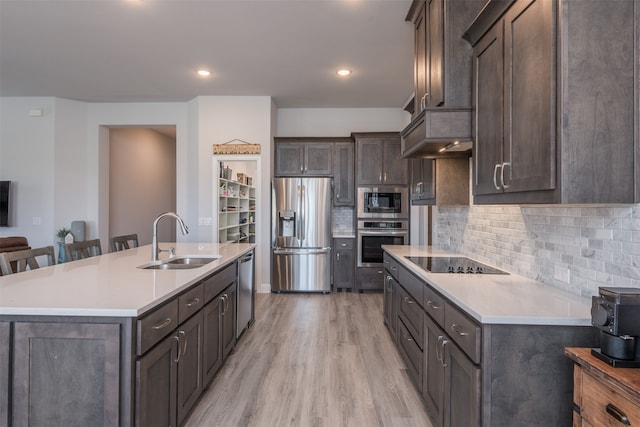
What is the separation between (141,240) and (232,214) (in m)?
3.04

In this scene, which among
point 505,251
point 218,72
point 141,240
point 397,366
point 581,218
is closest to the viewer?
point 581,218

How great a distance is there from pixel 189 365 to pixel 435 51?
96.1 inches

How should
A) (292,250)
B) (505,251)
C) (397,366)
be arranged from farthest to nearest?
1. (292,250)
2. (397,366)
3. (505,251)

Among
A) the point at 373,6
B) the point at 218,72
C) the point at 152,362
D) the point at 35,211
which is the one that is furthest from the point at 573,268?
the point at 35,211

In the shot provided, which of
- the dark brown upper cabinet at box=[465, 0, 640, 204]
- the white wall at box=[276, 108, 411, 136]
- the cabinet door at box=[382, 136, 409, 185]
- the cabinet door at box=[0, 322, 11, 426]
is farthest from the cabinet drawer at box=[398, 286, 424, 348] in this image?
the white wall at box=[276, 108, 411, 136]

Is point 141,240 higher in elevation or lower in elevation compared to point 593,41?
lower

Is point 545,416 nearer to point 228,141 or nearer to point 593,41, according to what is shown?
point 593,41

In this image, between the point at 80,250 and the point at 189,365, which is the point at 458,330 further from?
the point at 80,250

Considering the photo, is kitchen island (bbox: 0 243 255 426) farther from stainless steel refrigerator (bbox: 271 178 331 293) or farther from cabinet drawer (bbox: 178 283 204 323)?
stainless steel refrigerator (bbox: 271 178 331 293)

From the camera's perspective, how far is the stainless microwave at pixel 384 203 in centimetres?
516

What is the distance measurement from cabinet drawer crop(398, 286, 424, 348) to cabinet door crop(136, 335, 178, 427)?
4.75 feet

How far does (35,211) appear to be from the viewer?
5422 millimetres

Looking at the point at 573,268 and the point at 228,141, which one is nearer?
the point at 573,268

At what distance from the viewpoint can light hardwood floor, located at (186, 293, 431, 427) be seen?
6.98ft
